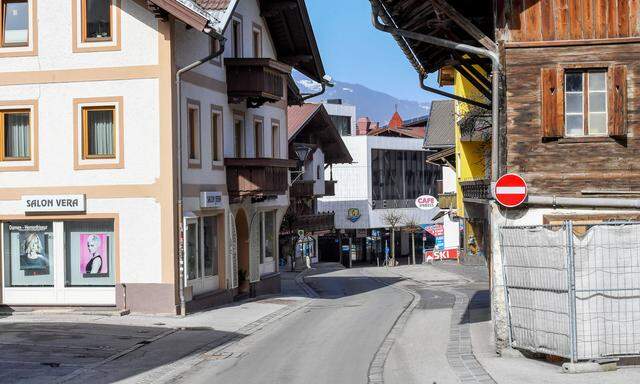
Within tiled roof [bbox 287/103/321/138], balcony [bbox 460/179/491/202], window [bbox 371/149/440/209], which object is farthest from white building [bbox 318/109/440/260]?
balcony [bbox 460/179/491/202]

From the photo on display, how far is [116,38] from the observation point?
1013 inches

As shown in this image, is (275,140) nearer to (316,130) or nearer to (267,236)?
(267,236)

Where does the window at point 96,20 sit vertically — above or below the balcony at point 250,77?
above

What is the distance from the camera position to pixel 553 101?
55.7 feet

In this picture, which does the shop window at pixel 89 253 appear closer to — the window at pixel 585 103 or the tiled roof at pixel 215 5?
the tiled roof at pixel 215 5

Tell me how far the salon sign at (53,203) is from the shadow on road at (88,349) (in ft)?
11.1

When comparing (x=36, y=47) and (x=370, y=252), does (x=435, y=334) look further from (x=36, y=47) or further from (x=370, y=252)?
(x=370, y=252)

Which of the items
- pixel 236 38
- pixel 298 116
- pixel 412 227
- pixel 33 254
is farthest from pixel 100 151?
pixel 412 227

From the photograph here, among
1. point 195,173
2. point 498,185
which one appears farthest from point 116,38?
point 498,185

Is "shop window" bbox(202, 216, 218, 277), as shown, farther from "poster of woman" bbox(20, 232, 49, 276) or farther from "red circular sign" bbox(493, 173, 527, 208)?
"red circular sign" bbox(493, 173, 527, 208)

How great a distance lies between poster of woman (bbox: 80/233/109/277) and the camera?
26078 millimetres

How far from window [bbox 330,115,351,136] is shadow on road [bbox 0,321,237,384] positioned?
2928 inches

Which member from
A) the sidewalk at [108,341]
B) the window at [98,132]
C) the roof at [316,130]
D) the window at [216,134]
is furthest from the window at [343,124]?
the window at [98,132]

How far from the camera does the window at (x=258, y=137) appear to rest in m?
34.1
